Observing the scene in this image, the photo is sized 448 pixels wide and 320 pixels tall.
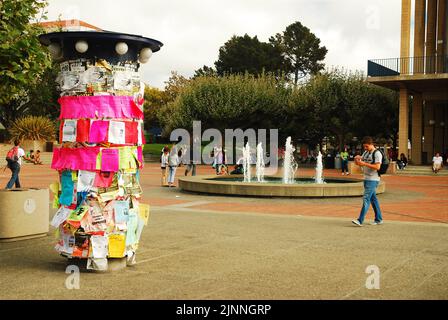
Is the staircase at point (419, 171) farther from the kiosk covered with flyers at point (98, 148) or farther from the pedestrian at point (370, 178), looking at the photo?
the kiosk covered with flyers at point (98, 148)

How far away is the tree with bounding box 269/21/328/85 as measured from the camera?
79062 millimetres

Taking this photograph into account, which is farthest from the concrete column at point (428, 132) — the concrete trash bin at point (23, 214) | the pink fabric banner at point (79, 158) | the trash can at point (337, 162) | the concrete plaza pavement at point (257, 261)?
the pink fabric banner at point (79, 158)

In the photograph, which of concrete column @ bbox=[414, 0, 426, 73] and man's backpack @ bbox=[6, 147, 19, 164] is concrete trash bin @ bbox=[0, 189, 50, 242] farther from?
concrete column @ bbox=[414, 0, 426, 73]

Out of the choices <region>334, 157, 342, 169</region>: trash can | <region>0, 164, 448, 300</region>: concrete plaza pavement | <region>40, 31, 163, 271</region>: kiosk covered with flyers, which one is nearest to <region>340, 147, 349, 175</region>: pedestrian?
<region>334, 157, 342, 169</region>: trash can

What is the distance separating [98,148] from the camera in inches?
249

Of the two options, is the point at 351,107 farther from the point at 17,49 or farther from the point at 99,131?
the point at 99,131

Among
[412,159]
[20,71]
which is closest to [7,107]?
[412,159]

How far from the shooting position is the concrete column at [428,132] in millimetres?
37625

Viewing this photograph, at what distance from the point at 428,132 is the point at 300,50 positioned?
43.2 meters

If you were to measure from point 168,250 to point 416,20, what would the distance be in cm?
3268

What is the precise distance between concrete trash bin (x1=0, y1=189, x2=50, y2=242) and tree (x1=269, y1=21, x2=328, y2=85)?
7211cm

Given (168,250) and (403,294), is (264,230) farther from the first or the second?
(403,294)

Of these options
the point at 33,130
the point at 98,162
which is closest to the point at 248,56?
the point at 33,130

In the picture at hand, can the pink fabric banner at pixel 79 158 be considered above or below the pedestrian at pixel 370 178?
→ above
